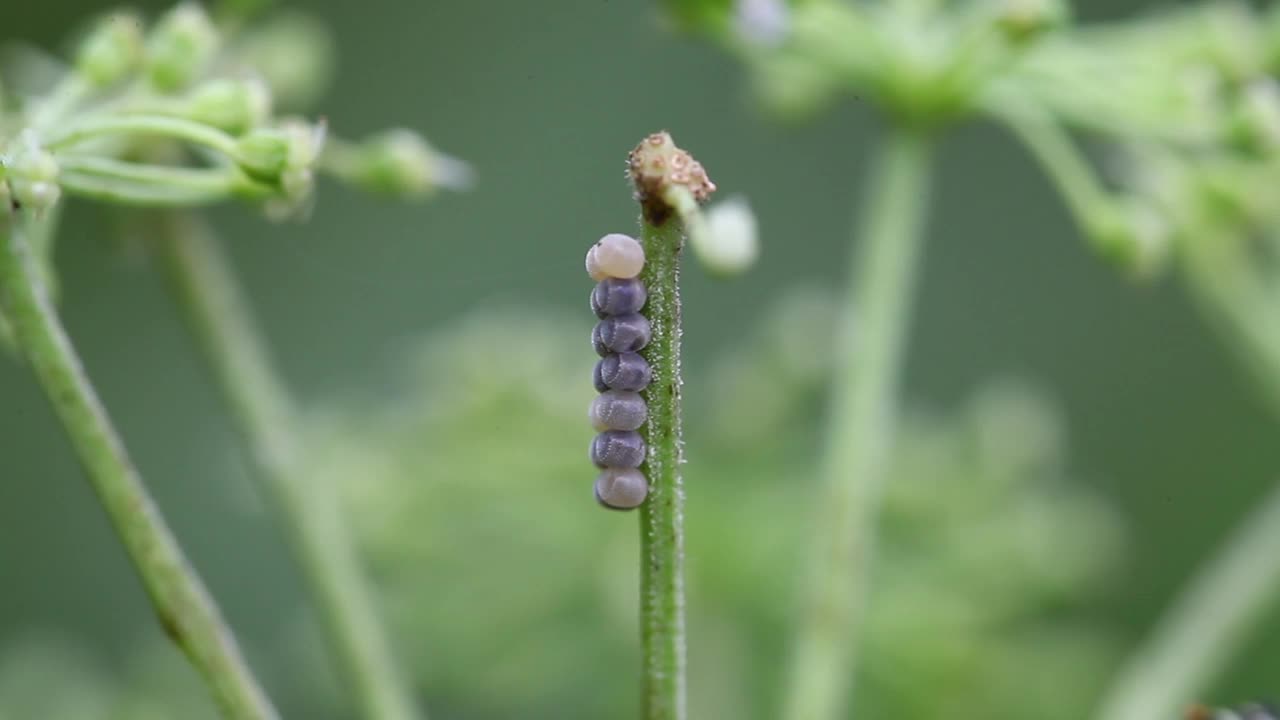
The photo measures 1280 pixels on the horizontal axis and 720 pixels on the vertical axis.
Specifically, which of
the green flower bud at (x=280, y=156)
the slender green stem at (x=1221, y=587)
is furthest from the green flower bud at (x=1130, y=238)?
the green flower bud at (x=280, y=156)

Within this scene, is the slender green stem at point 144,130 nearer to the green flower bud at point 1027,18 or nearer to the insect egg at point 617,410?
the insect egg at point 617,410

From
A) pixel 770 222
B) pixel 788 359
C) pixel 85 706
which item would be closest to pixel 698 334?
pixel 770 222

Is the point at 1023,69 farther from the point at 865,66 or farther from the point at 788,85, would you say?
the point at 788,85

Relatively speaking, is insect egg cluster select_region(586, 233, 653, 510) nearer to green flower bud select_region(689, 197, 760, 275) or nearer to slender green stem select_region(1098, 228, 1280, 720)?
green flower bud select_region(689, 197, 760, 275)

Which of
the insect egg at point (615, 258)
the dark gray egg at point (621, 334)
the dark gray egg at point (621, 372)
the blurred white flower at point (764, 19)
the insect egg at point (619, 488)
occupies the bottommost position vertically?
the insect egg at point (619, 488)

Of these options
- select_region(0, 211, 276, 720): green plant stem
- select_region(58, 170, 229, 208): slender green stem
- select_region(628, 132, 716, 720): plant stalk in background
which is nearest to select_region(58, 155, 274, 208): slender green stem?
select_region(58, 170, 229, 208): slender green stem
